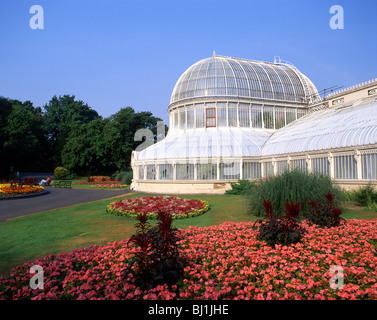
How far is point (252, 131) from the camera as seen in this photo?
98.9ft

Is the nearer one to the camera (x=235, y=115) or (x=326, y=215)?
(x=326, y=215)

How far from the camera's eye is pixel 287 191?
37.2 feet

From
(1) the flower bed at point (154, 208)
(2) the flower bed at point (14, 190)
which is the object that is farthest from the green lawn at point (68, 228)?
(2) the flower bed at point (14, 190)

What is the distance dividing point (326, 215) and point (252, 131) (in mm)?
21068

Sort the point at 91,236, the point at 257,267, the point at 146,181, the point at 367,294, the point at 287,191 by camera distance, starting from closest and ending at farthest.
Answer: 1. the point at 367,294
2. the point at 257,267
3. the point at 91,236
4. the point at 287,191
5. the point at 146,181

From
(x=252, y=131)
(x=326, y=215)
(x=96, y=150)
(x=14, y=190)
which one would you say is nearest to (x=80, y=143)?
(x=96, y=150)

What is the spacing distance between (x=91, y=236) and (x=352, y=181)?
1451cm

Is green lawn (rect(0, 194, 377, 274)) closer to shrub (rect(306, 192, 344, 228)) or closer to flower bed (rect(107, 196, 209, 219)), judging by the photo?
flower bed (rect(107, 196, 209, 219))

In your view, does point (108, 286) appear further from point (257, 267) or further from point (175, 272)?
point (257, 267)

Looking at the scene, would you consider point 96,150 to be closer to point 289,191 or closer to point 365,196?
point 365,196

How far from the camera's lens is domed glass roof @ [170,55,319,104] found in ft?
101

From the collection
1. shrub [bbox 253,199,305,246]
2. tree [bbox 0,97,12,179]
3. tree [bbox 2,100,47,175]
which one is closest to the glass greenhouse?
shrub [bbox 253,199,305,246]

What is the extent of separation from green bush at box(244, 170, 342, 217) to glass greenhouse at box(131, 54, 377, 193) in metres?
5.70

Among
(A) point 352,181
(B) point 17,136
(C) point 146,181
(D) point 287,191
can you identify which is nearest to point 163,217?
(D) point 287,191
